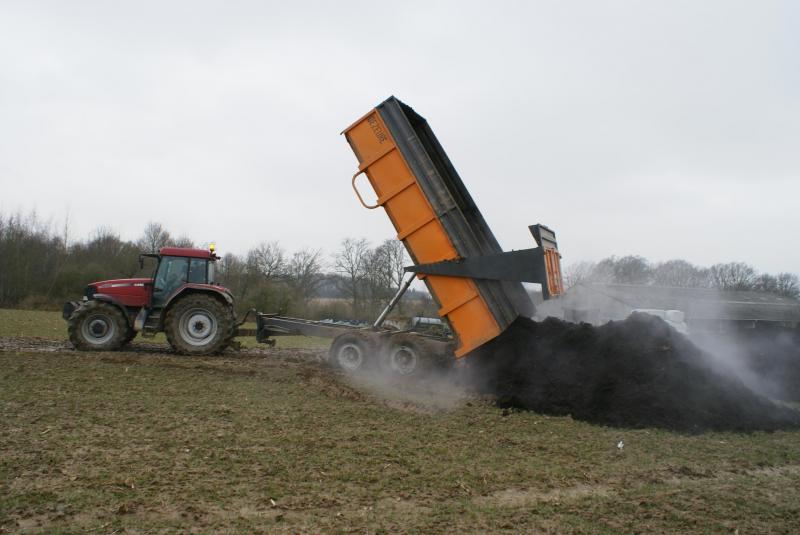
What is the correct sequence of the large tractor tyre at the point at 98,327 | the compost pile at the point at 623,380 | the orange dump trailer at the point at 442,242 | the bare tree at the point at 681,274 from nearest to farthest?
the compost pile at the point at 623,380 → the orange dump trailer at the point at 442,242 → the large tractor tyre at the point at 98,327 → the bare tree at the point at 681,274

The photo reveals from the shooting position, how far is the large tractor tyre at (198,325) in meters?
11.2

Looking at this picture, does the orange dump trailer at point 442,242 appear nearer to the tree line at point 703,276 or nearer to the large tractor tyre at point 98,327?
the large tractor tyre at point 98,327

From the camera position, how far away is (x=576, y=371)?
7445mm

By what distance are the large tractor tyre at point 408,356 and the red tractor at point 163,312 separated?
154 inches

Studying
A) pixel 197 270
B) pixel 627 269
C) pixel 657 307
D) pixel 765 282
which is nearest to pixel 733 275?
pixel 765 282

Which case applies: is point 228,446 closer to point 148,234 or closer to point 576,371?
point 576,371

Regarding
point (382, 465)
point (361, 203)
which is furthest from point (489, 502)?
point (361, 203)

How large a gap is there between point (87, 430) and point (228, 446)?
1577 mm

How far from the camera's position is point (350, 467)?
4742 mm

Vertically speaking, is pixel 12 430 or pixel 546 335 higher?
pixel 546 335

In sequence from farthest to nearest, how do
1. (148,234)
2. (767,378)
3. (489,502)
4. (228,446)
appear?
(148,234) → (767,378) → (228,446) → (489,502)

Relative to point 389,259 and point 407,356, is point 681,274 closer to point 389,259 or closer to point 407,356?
point 389,259

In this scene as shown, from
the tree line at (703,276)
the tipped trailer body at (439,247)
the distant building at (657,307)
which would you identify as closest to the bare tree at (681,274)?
the tree line at (703,276)

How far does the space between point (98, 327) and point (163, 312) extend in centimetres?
149
